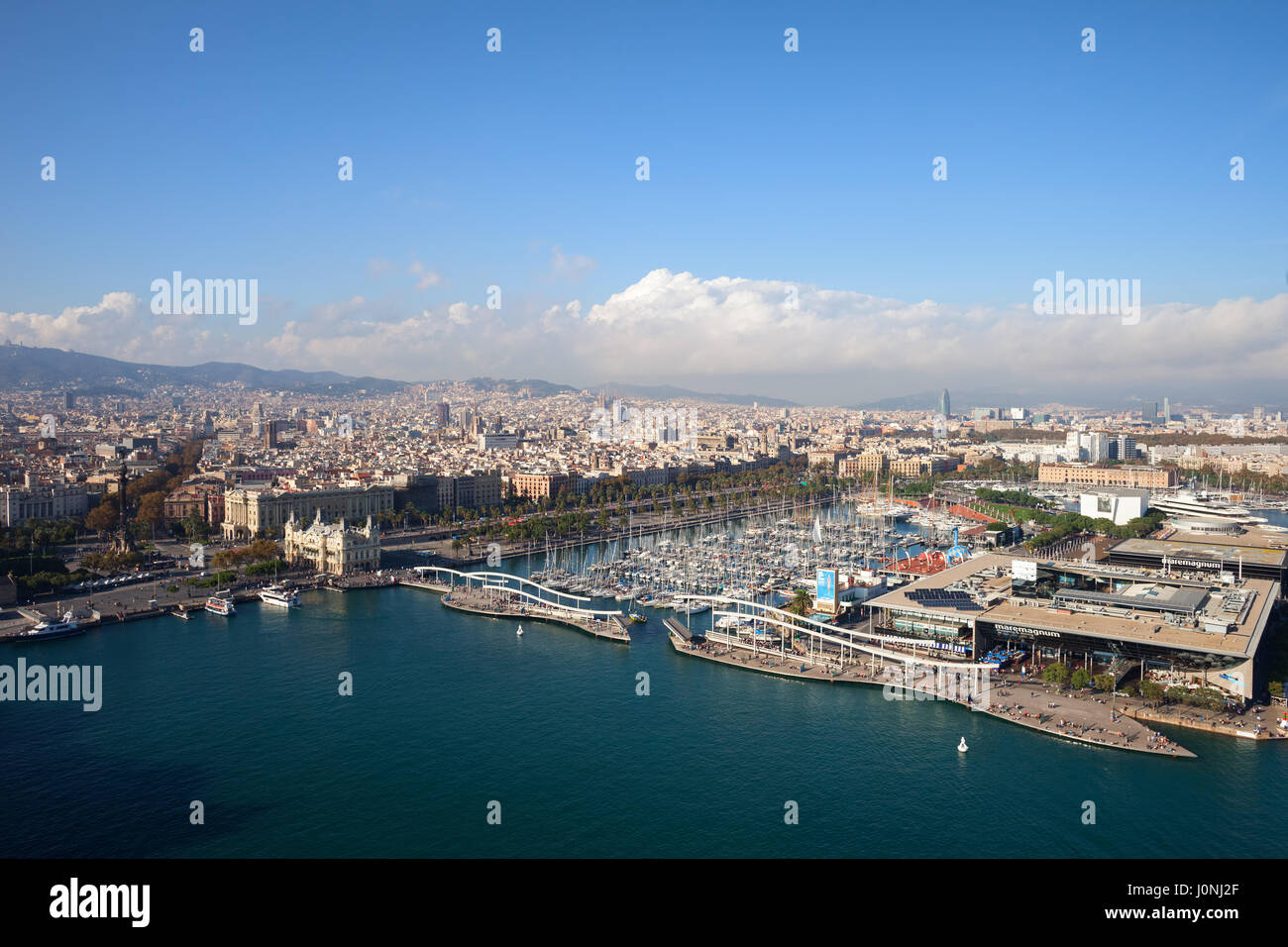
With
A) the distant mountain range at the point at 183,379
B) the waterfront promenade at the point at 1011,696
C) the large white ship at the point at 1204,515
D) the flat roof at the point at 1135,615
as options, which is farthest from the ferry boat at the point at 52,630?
the distant mountain range at the point at 183,379

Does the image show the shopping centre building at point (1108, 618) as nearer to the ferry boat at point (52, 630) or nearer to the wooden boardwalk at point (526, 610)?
the wooden boardwalk at point (526, 610)

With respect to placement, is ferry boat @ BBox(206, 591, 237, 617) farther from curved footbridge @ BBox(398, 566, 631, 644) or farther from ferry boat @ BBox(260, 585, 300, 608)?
curved footbridge @ BBox(398, 566, 631, 644)

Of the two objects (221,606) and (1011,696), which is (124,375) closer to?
(221,606)

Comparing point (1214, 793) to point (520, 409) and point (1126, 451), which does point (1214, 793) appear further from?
point (520, 409)

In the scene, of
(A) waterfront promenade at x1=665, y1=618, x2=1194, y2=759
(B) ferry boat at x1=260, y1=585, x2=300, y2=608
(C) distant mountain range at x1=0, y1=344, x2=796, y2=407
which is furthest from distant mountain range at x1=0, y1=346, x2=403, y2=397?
(A) waterfront promenade at x1=665, y1=618, x2=1194, y2=759

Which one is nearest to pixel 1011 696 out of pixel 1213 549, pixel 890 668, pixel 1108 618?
pixel 890 668
